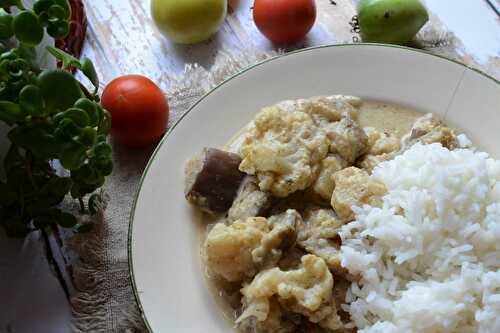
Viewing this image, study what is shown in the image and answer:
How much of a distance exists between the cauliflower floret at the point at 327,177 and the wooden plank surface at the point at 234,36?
1.06 meters

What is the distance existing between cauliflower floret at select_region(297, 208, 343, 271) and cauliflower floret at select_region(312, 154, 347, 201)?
3.2 inches

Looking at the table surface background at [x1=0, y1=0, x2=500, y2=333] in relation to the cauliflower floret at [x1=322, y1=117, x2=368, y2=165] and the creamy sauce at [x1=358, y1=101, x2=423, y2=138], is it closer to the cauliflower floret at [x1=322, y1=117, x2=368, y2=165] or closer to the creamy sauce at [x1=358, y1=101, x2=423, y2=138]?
the creamy sauce at [x1=358, y1=101, x2=423, y2=138]

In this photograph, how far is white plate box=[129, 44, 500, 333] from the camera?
2.20 m

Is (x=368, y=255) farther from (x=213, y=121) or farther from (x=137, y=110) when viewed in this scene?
(x=137, y=110)

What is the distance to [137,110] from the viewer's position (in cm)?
269

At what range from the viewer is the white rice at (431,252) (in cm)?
198

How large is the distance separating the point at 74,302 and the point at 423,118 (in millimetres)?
1640

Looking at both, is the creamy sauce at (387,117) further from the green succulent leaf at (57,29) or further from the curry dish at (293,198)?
the green succulent leaf at (57,29)

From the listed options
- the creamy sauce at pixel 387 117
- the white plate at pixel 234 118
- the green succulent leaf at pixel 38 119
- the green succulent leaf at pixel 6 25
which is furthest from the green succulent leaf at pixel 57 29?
the creamy sauce at pixel 387 117

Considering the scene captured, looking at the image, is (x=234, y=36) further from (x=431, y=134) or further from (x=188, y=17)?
(x=431, y=134)

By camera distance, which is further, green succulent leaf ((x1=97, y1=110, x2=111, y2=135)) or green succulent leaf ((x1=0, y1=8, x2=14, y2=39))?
green succulent leaf ((x1=97, y1=110, x2=111, y2=135))

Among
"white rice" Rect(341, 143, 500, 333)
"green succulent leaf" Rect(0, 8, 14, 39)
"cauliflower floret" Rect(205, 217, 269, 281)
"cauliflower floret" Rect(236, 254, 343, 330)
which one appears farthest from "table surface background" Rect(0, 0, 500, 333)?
"cauliflower floret" Rect(236, 254, 343, 330)

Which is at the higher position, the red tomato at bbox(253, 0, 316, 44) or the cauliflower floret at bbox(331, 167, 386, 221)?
the red tomato at bbox(253, 0, 316, 44)

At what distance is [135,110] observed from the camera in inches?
106
